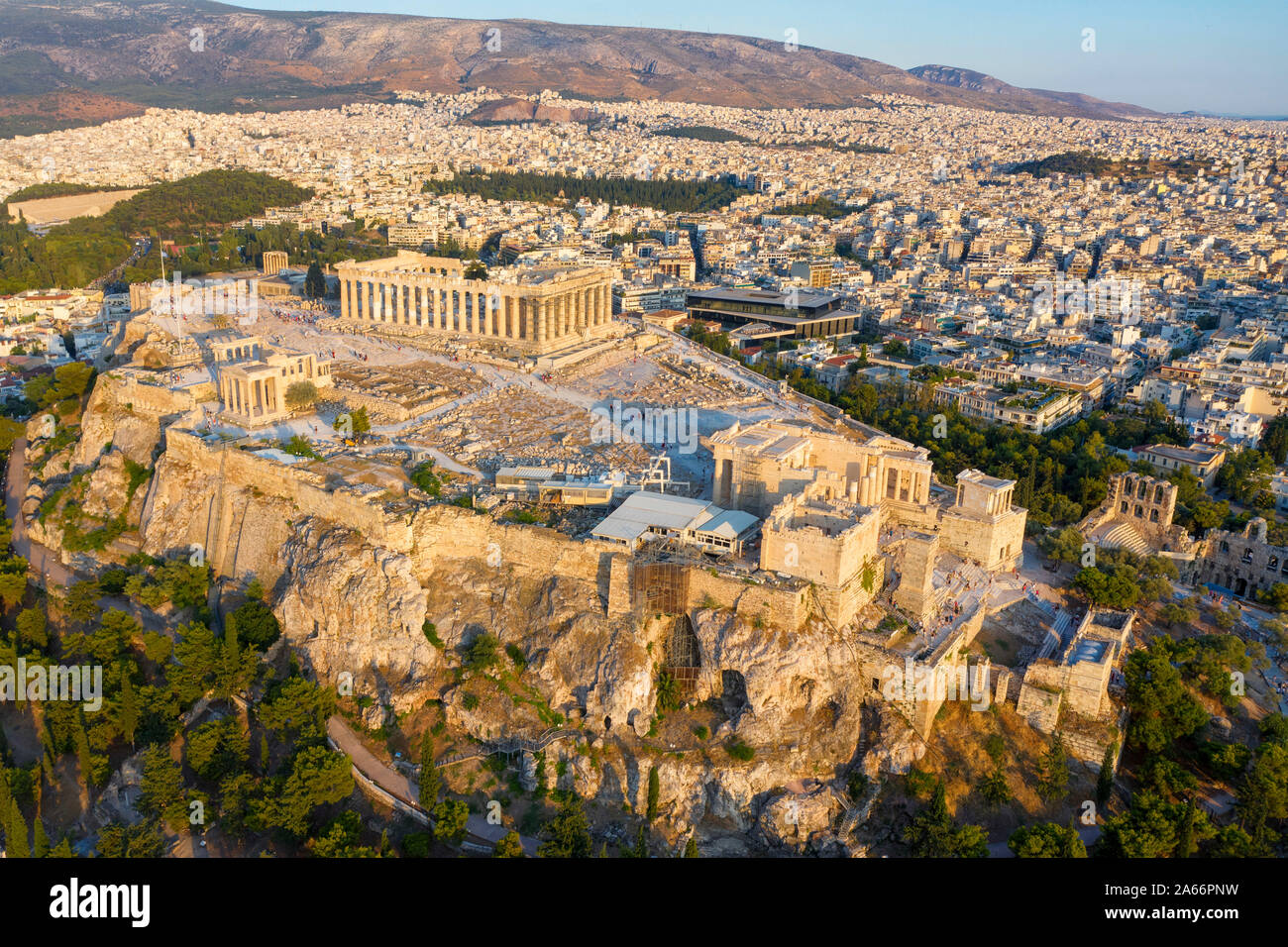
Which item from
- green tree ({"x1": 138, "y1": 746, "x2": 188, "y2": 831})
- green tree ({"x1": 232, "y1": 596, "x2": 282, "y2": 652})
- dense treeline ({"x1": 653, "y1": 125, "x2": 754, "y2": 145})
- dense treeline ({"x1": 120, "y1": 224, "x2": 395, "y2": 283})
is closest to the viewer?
green tree ({"x1": 138, "y1": 746, "x2": 188, "y2": 831})

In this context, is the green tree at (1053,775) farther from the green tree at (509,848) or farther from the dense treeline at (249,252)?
the dense treeline at (249,252)

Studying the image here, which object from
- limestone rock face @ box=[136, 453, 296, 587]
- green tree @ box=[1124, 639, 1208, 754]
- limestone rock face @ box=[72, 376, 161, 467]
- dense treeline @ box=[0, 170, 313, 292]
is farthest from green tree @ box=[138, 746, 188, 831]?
dense treeline @ box=[0, 170, 313, 292]

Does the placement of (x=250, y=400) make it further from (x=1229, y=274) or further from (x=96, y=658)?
(x=1229, y=274)

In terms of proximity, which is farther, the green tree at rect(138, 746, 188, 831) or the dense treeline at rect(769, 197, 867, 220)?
the dense treeline at rect(769, 197, 867, 220)

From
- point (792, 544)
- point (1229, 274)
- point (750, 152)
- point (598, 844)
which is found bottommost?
point (598, 844)

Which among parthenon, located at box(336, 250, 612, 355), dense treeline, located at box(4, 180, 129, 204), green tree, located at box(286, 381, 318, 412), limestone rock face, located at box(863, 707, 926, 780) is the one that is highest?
dense treeline, located at box(4, 180, 129, 204)

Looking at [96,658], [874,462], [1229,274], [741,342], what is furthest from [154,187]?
[1229,274]

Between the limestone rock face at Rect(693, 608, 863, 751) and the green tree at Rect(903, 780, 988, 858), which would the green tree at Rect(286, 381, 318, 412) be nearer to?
the limestone rock face at Rect(693, 608, 863, 751)
